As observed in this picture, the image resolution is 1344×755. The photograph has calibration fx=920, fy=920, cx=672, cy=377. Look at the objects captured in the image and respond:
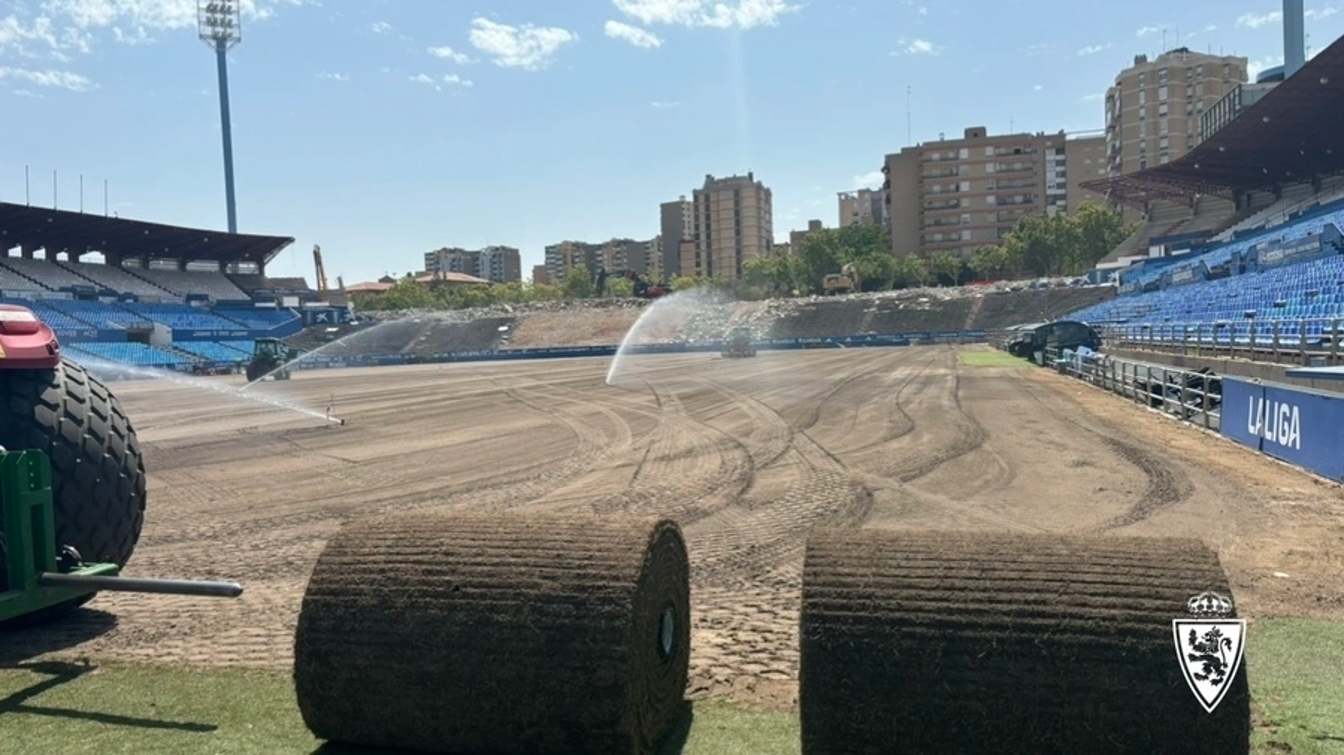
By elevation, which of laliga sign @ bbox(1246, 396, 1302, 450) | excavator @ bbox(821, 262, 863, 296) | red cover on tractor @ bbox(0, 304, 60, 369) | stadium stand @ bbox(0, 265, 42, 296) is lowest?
laliga sign @ bbox(1246, 396, 1302, 450)

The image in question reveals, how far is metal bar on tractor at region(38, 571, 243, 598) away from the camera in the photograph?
4.29m

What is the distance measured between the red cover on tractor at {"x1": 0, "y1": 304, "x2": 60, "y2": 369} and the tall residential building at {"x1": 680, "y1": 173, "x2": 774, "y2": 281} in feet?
595

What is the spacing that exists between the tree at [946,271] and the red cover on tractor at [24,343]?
405 feet

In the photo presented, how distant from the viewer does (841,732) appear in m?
3.08

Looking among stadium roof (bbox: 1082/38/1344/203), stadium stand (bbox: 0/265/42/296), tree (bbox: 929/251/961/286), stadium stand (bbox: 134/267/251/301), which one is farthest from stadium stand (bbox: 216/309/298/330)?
tree (bbox: 929/251/961/286)

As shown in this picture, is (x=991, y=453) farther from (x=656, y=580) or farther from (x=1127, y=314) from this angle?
(x=1127, y=314)

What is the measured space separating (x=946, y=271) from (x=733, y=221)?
236 feet

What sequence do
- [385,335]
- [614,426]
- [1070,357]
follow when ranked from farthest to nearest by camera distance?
[385,335], [1070,357], [614,426]

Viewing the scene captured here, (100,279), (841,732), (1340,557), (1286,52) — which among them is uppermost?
(1286,52)

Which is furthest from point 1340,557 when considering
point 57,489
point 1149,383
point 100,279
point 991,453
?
point 100,279

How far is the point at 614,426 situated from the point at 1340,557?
13.3m

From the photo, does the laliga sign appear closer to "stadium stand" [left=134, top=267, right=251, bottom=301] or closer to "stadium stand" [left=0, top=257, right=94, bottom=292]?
"stadium stand" [left=0, top=257, right=94, bottom=292]

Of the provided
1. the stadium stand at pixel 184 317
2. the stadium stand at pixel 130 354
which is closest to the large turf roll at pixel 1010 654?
the stadium stand at pixel 130 354

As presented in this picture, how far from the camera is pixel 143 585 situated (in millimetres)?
4602
